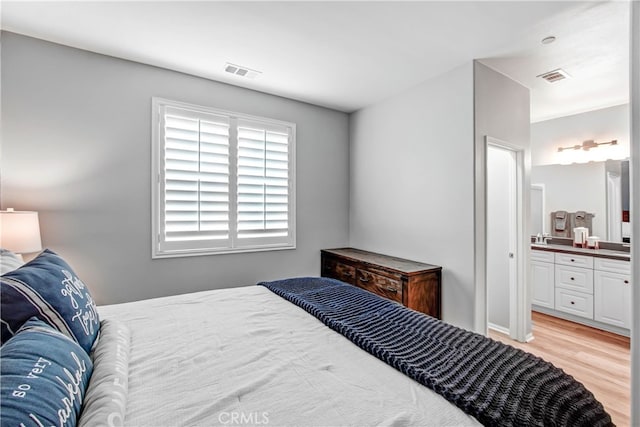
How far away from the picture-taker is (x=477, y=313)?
2.72 meters

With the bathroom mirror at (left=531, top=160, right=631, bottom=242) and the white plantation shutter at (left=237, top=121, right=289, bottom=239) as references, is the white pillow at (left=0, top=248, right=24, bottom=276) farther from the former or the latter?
the bathroom mirror at (left=531, top=160, right=631, bottom=242)

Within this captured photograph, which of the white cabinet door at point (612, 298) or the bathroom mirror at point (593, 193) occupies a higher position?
the bathroom mirror at point (593, 193)

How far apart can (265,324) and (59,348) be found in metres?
0.87

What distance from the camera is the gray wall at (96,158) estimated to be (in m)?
2.35

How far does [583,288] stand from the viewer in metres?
3.60

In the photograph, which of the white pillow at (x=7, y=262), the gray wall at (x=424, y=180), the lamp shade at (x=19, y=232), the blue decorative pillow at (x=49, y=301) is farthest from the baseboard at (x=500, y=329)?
the lamp shade at (x=19, y=232)

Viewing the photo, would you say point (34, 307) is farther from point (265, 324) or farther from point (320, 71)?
point (320, 71)

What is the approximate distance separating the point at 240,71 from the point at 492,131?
8.21 feet

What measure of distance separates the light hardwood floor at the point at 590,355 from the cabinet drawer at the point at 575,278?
45 cm

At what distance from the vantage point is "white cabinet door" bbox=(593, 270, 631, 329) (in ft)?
10.7

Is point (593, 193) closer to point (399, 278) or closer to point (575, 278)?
point (575, 278)

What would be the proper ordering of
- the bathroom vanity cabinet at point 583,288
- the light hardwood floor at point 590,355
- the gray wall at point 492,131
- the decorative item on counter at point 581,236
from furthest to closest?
the decorative item on counter at point 581,236
the bathroom vanity cabinet at point 583,288
the gray wall at point 492,131
the light hardwood floor at point 590,355

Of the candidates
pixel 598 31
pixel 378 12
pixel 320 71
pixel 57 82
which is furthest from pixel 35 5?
pixel 598 31

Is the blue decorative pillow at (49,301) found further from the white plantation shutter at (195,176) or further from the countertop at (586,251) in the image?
the countertop at (586,251)
